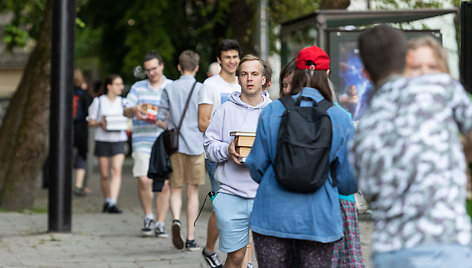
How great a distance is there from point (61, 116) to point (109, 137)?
247 centimetres

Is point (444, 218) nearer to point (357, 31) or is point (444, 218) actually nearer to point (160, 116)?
point (160, 116)

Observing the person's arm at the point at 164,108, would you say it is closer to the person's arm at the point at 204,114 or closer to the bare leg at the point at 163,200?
the bare leg at the point at 163,200

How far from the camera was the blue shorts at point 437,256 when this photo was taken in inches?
123

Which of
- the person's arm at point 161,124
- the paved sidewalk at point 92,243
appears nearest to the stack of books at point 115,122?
the paved sidewalk at point 92,243

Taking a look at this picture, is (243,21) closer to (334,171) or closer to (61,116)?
(61,116)

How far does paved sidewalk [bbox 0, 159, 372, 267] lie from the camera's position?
26.7ft

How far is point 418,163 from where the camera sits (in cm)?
317

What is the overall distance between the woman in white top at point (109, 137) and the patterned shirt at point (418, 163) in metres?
8.93

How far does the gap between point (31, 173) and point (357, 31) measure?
16.5 feet

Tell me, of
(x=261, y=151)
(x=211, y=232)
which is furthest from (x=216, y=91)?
(x=261, y=151)

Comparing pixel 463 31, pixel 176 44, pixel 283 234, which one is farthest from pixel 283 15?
pixel 283 234

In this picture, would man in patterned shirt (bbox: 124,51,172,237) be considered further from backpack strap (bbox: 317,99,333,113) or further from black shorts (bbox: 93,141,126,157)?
backpack strap (bbox: 317,99,333,113)

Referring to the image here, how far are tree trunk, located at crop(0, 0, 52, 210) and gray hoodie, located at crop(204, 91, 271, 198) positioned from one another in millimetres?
6976

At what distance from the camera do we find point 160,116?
29.4 ft
